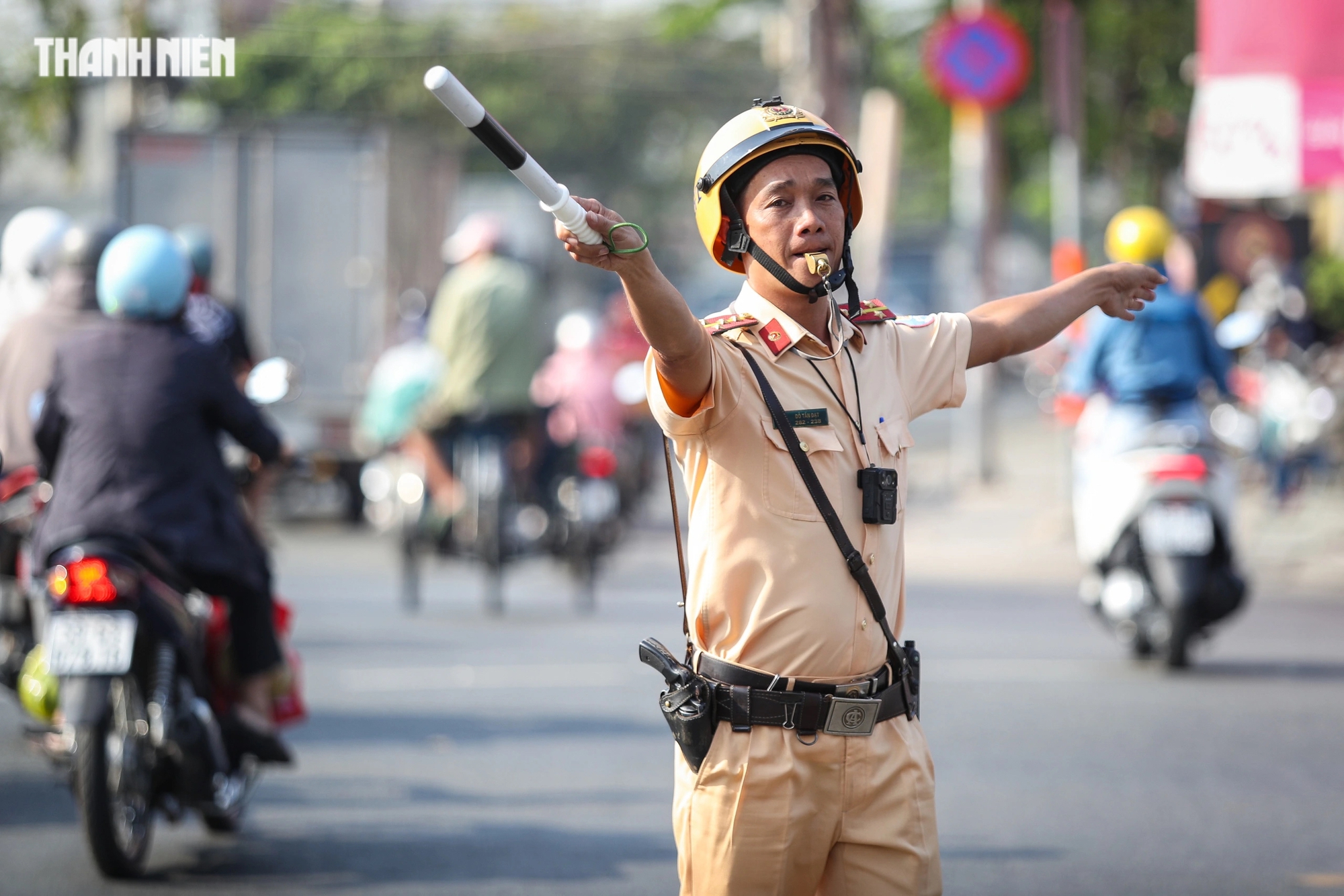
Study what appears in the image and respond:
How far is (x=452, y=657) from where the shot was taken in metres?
9.96

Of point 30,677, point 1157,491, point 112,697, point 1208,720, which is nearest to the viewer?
point 112,697

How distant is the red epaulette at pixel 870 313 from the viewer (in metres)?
3.70

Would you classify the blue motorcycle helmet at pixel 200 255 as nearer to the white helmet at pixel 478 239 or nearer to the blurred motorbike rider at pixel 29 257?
the blurred motorbike rider at pixel 29 257

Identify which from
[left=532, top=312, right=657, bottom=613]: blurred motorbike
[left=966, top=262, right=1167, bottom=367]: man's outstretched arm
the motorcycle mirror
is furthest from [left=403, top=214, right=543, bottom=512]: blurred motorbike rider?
[left=966, top=262, right=1167, bottom=367]: man's outstretched arm

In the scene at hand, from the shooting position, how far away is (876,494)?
3486mm

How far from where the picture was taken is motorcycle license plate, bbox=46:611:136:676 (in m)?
5.43

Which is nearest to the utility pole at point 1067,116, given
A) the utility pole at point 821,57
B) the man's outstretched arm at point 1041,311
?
the utility pole at point 821,57

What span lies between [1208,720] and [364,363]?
11934mm

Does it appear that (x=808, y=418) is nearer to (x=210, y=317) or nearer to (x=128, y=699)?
(x=128, y=699)

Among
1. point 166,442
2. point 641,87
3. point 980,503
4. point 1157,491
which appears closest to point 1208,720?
point 1157,491

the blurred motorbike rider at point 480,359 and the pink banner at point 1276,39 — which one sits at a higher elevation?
the pink banner at point 1276,39

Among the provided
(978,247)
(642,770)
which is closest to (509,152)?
(642,770)

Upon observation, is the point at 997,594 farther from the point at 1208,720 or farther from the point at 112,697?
the point at 112,697

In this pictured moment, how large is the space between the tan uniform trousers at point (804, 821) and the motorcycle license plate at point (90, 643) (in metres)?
2.51
